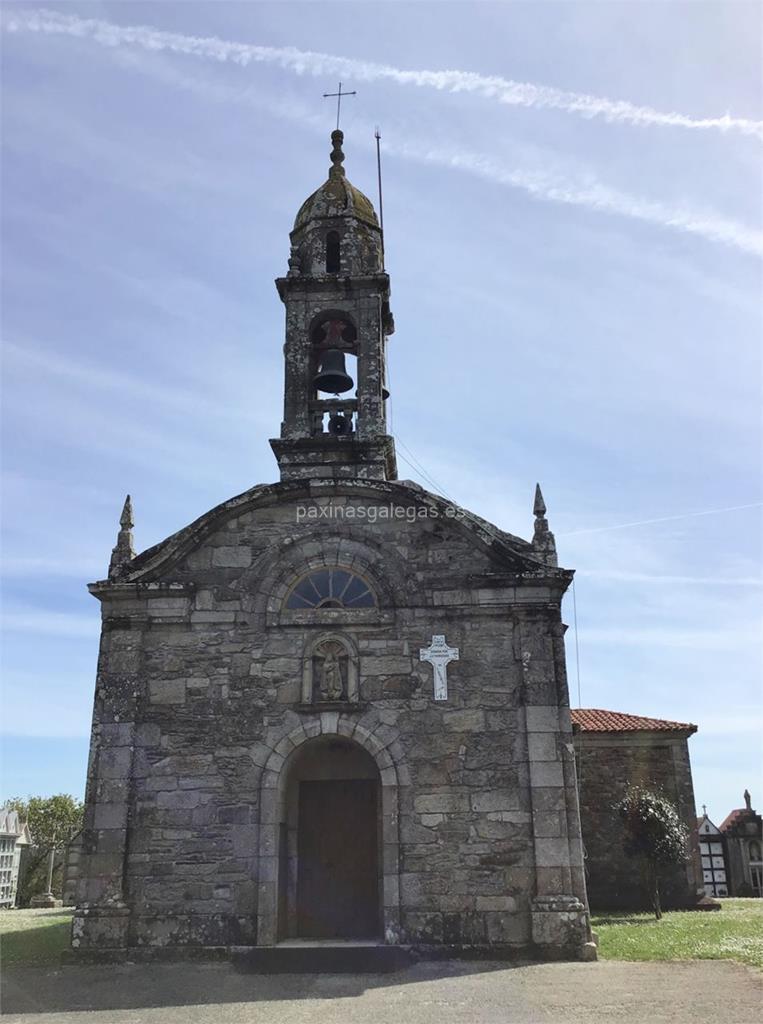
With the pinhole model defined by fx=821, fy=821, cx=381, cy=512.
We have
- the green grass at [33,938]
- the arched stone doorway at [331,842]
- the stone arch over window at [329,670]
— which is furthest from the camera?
the arched stone doorway at [331,842]

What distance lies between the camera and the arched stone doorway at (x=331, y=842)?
11312 millimetres

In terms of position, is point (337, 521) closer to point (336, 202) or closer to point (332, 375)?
point (332, 375)

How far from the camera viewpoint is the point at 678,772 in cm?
1784

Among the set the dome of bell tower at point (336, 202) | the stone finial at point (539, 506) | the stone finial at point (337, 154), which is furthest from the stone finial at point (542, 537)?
the stone finial at point (337, 154)

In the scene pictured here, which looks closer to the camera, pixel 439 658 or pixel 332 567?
pixel 439 658

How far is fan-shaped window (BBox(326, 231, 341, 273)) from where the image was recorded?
47.7 feet

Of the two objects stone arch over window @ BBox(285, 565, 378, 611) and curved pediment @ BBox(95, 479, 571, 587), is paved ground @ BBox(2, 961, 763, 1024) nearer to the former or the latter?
stone arch over window @ BBox(285, 565, 378, 611)

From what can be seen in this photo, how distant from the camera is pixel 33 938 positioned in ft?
43.1

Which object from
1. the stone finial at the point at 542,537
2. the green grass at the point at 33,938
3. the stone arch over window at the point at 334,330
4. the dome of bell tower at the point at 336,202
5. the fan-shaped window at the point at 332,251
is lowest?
the green grass at the point at 33,938

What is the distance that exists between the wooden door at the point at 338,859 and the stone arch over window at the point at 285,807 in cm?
53

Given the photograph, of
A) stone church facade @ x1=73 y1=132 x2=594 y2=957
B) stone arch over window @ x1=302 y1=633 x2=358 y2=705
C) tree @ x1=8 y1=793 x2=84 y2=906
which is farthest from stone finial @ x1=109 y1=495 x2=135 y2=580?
tree @ x1=8 y1=793 x2=84 y2=906

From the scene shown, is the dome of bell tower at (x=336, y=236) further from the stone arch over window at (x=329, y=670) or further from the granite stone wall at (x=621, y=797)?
the granite stone wall at (x=621, y=797)
